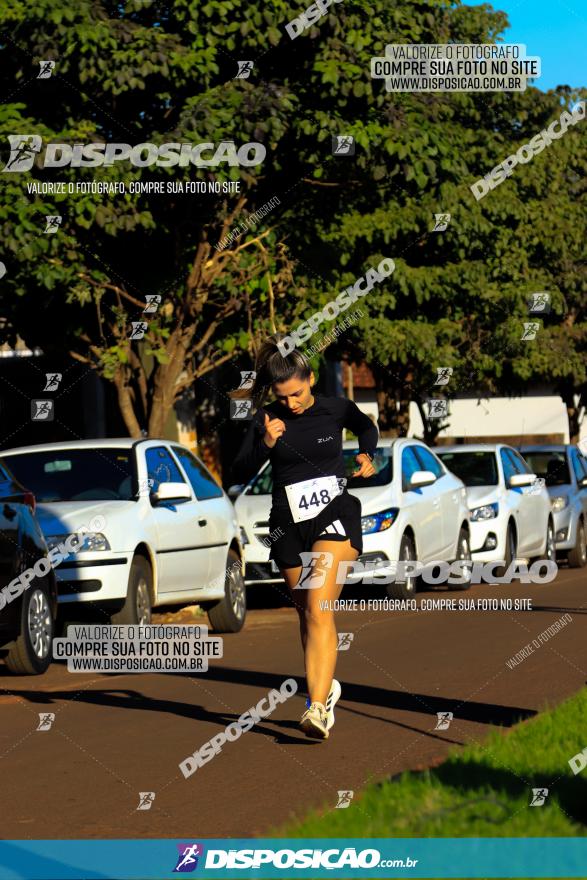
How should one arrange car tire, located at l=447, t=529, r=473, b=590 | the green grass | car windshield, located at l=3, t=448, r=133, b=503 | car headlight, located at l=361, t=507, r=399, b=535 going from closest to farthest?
the green grass, car windshield, located at l=3, t=448, r=133, b=503, car headlight, located at l=361, t=507, r=399, b=535, car tire, located at l=447, t=529, r=473, b=590

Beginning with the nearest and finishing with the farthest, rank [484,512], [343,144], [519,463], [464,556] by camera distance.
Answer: [343,144] < [464,556] < [484,512] < [519,463]

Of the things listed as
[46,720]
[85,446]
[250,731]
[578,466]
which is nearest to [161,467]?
[85,446]

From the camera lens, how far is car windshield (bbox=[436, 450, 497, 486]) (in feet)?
69.7

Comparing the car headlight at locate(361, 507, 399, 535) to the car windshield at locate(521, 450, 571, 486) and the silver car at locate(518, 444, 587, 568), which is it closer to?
the silver car at locate(518, 444, 587, 568)

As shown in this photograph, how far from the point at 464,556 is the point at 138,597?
23.4 feet

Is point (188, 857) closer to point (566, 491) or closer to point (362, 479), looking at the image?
point (362, 479)

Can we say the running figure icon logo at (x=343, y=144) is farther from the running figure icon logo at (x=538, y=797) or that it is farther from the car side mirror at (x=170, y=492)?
the running figure icon logo at (x=538, y=797)

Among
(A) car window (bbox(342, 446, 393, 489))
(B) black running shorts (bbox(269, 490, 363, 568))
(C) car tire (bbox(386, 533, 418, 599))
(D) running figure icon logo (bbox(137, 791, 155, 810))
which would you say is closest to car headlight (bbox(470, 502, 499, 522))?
(A) car window (bbox(342, 446, 393, 489))

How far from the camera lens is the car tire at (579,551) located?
2402cm

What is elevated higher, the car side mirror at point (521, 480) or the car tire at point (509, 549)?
the car side mirror at point (521, 480)

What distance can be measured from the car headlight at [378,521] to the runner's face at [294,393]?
8.55m

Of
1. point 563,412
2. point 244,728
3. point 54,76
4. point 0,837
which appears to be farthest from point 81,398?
point 563,412

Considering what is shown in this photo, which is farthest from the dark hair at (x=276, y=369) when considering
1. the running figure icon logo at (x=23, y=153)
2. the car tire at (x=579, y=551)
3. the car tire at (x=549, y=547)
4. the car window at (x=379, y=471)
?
the car tire at (x=579, y=551)

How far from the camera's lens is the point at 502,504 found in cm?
2048
